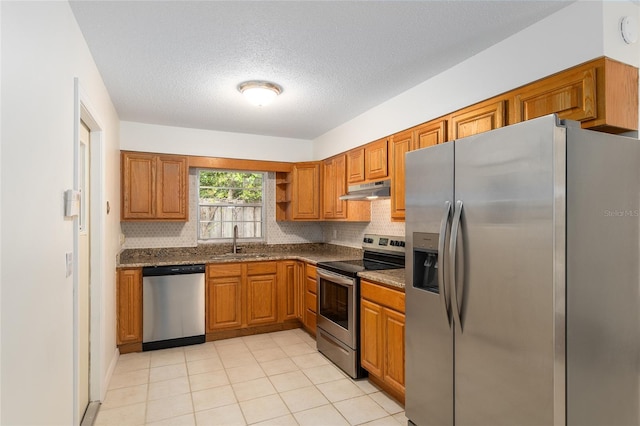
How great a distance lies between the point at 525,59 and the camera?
2.12m

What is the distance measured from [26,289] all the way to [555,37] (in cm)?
267

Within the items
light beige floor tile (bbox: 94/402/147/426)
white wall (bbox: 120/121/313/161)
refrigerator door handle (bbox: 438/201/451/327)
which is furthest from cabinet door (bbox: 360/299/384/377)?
white wall (bbox: 120/121/313/161)

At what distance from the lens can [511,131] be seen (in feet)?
5.65

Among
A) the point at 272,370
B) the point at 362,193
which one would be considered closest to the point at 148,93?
the point at 362,193

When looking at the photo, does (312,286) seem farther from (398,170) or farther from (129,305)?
(129,305)

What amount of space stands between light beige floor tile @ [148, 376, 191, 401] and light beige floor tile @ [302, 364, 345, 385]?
3.34 feet

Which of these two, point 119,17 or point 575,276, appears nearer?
point 575,276

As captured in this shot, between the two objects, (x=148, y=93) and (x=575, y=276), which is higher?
(x=148, y=93)

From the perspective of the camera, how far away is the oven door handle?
3201 millimetres

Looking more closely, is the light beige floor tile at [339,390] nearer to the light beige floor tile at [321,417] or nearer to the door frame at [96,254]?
the light beige floor tile at [321,417]

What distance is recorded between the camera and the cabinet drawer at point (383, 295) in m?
2.61

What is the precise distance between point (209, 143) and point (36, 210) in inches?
133

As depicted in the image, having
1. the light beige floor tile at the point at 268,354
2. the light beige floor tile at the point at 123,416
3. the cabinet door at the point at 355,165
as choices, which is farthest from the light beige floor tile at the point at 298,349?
the cabinet door at the point at 355,165

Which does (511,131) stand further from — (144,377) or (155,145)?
(155,145)
